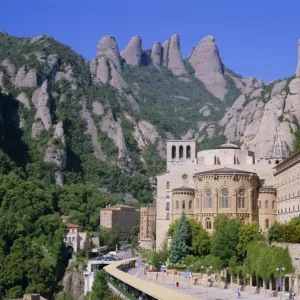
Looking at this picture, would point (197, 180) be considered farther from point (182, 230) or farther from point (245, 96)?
point (245, 96)

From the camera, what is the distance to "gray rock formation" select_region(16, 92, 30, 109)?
189375mm

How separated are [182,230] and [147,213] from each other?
171 feet

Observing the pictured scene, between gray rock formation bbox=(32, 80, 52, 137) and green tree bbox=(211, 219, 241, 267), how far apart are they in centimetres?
11600

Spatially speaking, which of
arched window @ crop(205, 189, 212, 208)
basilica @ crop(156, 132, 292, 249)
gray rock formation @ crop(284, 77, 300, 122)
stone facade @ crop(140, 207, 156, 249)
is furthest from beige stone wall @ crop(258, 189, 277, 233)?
gray rock formation @ crop(284, 77, 300, 122)

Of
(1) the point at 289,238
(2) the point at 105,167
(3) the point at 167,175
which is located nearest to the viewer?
(1) the point at 289,238

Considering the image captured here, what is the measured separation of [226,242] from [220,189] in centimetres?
1111

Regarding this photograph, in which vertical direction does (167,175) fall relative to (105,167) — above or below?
below

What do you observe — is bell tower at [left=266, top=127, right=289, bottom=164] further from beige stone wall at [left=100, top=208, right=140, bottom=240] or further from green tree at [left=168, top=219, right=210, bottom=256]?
beige stone wall at [left=100, top=208, right=140, bottom=240]

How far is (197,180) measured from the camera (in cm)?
8369

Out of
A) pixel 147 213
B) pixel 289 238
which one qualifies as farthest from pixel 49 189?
pixel 289 238

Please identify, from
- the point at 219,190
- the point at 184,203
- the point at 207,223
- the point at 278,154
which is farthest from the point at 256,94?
the point at 207,223

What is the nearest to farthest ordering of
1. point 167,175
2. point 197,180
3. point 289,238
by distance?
point 289,238
point 197,180
point 167,175

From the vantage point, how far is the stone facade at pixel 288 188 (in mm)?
75125

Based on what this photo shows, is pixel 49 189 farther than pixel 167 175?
Yes
